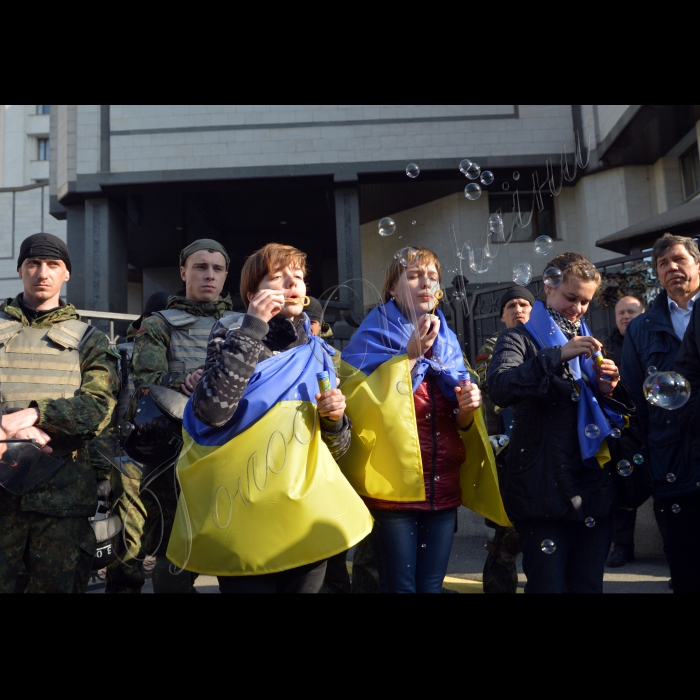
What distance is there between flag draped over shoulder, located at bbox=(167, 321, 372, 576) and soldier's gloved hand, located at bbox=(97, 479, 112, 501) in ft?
3.29

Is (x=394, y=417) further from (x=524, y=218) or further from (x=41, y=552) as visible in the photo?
(x=524, y=218)

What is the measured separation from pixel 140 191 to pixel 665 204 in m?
9.91

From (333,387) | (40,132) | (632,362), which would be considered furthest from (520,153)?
(40,132)

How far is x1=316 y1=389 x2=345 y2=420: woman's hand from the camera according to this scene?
252 centimetres

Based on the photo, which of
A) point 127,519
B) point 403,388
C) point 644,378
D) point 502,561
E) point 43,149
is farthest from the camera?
point 43,149

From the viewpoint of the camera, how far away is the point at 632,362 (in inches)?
146

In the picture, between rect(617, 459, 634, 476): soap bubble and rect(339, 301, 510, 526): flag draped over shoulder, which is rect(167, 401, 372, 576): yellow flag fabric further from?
rect(617, 459, 634, 476): soap bubble

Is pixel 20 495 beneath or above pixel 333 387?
beneath

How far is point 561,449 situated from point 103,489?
2183mm

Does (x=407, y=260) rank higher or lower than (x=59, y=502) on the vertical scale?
higher

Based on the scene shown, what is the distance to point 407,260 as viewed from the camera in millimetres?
3105

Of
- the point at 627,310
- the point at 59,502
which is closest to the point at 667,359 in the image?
the point at 627,310

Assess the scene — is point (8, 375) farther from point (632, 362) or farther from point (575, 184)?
point (575, 184)

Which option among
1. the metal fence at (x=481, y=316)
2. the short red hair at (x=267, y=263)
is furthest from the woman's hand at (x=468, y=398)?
the metal fence at (x=481, y=316)
